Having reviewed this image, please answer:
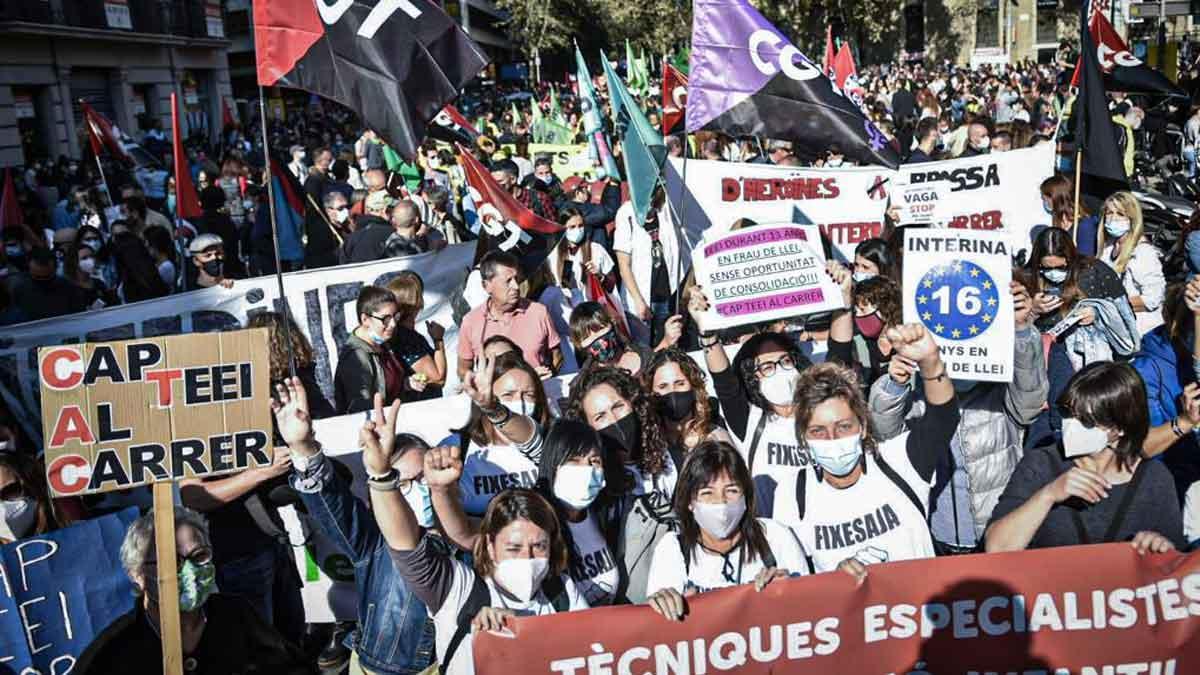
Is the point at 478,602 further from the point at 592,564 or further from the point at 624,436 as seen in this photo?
the point at 624,436

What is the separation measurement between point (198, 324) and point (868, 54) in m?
57.2

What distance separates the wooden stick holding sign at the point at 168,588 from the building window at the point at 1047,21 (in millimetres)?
64389

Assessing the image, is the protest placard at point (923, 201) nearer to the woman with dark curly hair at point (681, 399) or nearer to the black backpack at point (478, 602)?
the woman with dark curly hair at point (681, 399)

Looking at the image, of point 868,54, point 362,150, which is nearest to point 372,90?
point 362,150

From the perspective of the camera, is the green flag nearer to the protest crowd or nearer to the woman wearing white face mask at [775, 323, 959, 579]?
the protest crowd

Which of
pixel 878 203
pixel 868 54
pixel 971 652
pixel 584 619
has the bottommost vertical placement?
pixel 971 652

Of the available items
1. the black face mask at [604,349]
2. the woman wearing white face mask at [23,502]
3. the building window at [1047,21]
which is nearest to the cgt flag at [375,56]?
the black face mask at [604,349]

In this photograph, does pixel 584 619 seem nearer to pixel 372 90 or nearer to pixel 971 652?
pixel 971 652

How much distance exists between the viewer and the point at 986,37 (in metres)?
60.0

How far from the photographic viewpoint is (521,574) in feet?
10.7

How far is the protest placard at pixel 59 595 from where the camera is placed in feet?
11.5

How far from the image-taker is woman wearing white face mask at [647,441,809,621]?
3.40m

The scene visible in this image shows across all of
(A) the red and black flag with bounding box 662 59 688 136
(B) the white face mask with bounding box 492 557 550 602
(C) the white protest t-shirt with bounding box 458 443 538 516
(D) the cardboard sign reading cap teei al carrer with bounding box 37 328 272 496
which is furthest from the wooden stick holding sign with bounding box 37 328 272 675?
(A) the red and black flag with bounding box 662 59 688 136

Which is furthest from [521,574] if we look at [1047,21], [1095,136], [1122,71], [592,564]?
[1047,21]
